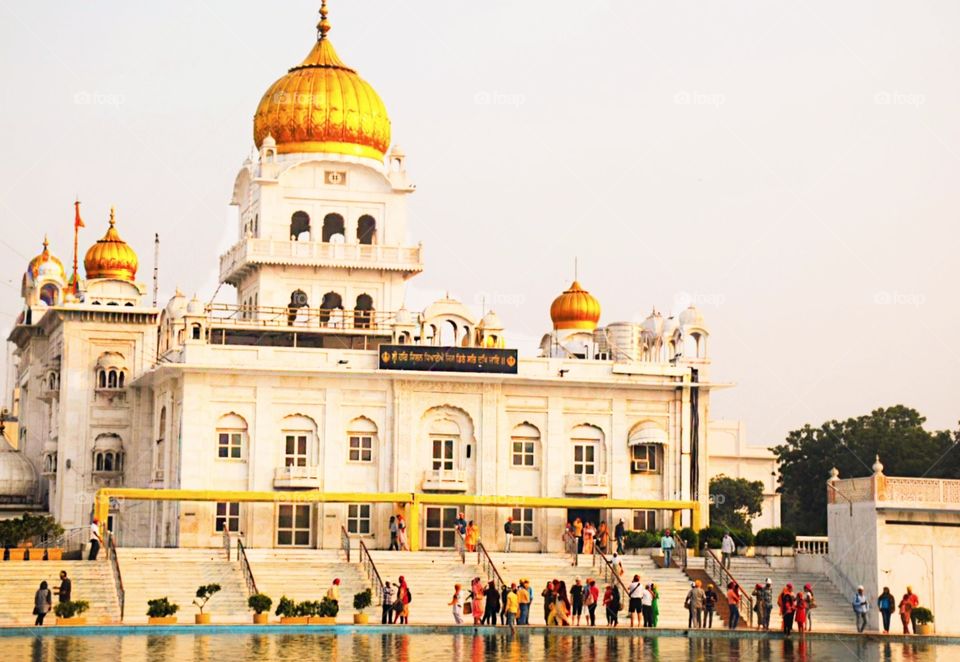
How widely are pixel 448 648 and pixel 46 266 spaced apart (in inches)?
1858

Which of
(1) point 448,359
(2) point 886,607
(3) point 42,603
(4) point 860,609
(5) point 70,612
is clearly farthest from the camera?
(1) point 448,359

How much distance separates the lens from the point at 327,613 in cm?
4488

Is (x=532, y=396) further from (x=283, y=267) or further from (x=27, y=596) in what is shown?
(x=27, y=596)

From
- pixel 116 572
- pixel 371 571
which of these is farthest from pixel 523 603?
pixel 116 572

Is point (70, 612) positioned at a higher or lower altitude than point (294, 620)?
higher

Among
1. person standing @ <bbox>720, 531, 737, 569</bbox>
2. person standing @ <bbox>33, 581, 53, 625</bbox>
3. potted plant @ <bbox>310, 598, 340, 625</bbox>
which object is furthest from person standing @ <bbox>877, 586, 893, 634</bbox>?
person standing @ <bbox>33, 581, 53, 625</bbox>

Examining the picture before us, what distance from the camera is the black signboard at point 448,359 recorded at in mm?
60625

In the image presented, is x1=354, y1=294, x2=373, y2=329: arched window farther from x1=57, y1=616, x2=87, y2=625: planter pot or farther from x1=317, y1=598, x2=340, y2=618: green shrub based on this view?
x1=57, y1=616, x2=87, y2=625: planter pot

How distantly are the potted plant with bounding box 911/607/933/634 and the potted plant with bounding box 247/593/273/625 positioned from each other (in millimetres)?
16275

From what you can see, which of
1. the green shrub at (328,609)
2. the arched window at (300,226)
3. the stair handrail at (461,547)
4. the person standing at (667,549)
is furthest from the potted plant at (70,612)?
the arched window at (300,226)

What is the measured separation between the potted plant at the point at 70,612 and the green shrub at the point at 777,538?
70.5 ft

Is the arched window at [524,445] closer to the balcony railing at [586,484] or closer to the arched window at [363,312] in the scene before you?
the balcony railing at [586,484]

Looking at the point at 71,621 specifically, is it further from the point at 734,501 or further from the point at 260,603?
the point at 734,501

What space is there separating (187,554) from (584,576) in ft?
36.6
